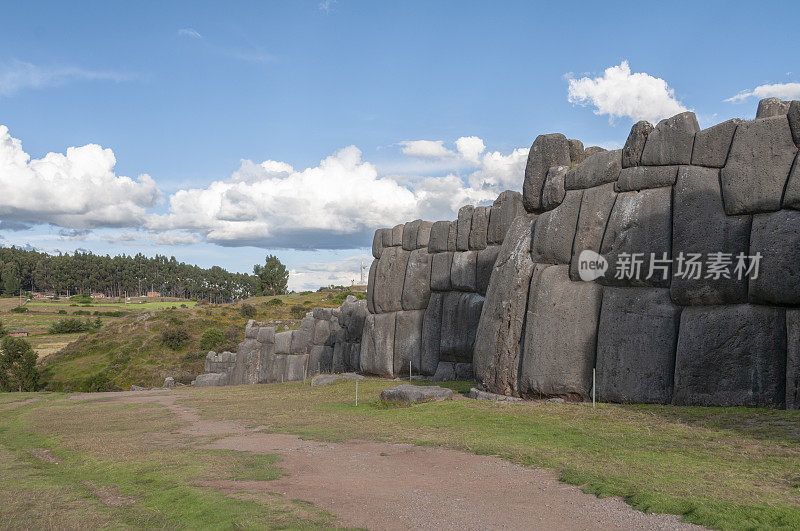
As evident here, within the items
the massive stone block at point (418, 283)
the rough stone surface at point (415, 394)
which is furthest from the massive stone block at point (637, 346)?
the massive stone block at point (418, 283)

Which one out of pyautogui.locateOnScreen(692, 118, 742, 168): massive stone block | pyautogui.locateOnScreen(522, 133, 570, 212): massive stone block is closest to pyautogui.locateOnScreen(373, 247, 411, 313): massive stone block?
pyautogui.locateOnScreen(522, 133, 570, 212): massive stone block

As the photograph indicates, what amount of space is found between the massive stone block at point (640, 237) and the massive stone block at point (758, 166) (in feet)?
5.85

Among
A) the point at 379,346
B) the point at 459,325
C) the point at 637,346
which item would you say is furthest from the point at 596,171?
the point at 379,346

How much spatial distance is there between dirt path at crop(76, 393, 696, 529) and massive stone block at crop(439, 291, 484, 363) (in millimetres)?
14096

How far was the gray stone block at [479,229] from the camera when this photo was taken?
28708 millimetres

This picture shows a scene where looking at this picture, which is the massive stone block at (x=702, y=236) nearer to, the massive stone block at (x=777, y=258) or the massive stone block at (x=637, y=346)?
the massive stone block at (x=777, y=258)

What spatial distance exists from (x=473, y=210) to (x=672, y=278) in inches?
559

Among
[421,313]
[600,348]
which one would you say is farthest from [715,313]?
[421,313]

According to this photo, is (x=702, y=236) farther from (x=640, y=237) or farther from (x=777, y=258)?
(x=777, y=258)

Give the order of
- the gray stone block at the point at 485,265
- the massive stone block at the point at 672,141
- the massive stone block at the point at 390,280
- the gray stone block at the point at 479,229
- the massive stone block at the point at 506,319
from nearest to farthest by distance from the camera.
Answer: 1. the massive stone block at the point at 672,141
2. the massive stone block at the point at 506,319
3. the gray stone block at the point at 485,265
4. the gray stone block at the point at 479,229
5. the massive stone block at the point at 390,280

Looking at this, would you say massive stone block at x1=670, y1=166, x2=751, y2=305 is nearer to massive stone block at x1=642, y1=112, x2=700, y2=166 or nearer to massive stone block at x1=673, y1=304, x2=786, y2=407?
massive stone block at x1=673, y1=304, x2=786, y2=407

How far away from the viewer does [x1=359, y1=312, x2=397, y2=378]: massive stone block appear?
32.2m

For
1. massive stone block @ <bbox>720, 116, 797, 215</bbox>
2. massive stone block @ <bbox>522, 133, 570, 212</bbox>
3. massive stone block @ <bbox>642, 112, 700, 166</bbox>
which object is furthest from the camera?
massive stone block @ <bbox>522, 133, 570, 212</bbox>

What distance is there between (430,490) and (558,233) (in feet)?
40.1
